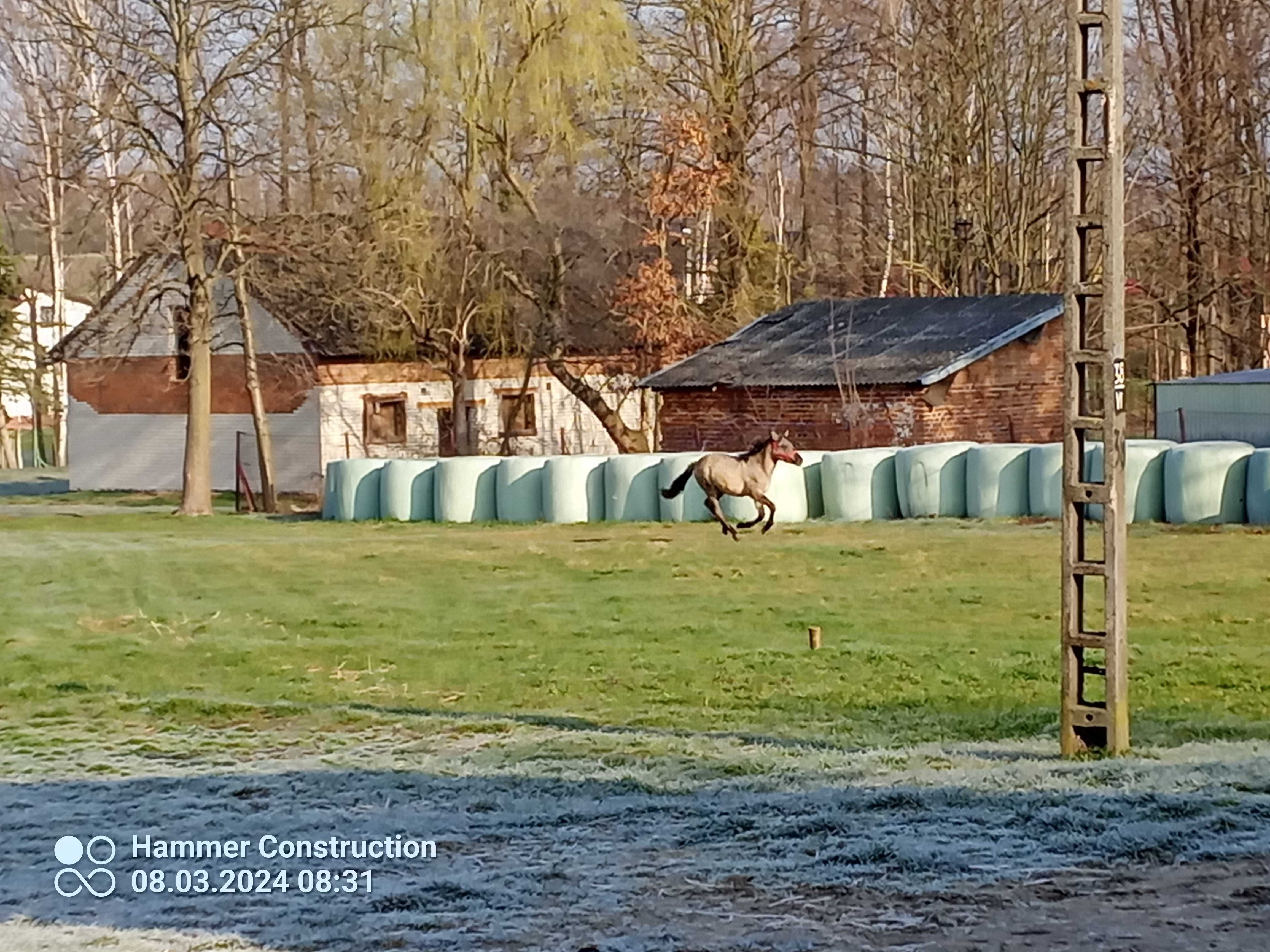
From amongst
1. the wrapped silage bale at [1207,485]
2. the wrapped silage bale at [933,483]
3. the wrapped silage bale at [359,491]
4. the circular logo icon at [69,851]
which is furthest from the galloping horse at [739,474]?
the circular logo icon at [69,851]

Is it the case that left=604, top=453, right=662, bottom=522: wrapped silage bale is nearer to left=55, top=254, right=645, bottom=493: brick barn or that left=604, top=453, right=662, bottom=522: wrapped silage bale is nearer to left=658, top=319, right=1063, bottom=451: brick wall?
left=658, top=319, right=1063, bottom=451: brick wall

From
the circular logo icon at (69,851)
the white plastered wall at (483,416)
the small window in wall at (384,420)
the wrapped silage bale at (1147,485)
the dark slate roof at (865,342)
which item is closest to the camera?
the circular logo icon at (69,851)

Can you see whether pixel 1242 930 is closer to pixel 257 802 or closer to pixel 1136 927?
pixel 1136 927

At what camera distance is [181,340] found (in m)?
49.7

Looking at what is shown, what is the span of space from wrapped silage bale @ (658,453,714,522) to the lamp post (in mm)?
23371

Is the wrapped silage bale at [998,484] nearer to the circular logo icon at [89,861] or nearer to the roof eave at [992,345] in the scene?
the roof eave at [992,345]

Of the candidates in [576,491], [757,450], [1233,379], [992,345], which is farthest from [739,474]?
[1233,379]

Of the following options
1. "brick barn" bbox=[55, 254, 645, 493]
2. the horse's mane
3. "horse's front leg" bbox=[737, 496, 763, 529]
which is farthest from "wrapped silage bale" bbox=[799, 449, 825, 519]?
"brick barn" bbox=[55, 254, 645, 493]

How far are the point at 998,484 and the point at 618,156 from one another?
2277 centimetres

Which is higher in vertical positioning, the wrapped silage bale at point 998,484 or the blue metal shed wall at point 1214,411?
the blue metal shed wall at point 1214,411

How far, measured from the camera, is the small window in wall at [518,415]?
50031 mm

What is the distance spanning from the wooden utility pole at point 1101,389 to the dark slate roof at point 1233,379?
29.5 metres

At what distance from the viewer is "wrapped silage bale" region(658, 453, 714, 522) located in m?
31.3

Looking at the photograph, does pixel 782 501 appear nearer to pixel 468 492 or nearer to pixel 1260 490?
pixel 468 492
